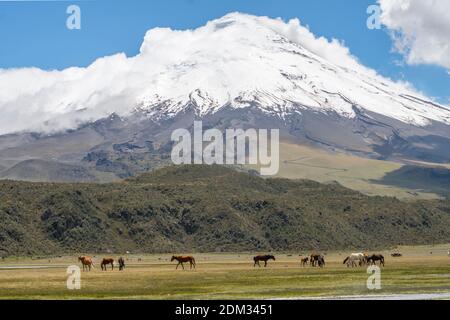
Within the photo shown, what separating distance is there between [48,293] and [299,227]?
471 ft

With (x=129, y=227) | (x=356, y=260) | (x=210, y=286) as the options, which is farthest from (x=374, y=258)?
(x=129, y=227)

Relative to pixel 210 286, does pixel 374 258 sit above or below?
above

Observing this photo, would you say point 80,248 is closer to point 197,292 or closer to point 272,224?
point 272,224

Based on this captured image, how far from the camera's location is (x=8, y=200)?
17475 cm

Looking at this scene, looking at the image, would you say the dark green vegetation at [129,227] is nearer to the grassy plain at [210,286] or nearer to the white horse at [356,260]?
the white horse at [356,260]

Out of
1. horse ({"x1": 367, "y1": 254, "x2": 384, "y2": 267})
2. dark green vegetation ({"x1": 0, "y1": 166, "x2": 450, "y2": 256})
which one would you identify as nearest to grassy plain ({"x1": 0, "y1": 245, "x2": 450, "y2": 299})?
horse ({"x1": 367, "y1": 254, "x2": 384, "y2": 267})

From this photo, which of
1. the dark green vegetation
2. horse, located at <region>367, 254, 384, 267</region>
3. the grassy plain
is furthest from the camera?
the dark green vegetation

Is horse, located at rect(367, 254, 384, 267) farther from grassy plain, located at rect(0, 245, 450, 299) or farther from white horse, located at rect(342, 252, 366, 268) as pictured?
grassy plain, located at rect(0, 245, 450, 299)

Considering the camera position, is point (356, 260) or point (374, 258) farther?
point (356, 260)

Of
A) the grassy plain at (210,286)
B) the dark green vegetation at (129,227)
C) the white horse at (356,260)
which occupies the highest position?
the dark green vegetation at (129,227)

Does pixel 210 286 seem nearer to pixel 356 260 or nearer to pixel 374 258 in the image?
pixel 374 258

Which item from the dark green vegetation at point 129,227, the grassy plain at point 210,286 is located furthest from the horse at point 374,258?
the dark green vegetation at point 129,227

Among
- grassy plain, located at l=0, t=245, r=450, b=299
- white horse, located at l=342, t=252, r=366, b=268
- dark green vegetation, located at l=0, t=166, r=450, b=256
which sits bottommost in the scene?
grassy plain, located at l=0, t=245, r=450, b=299
